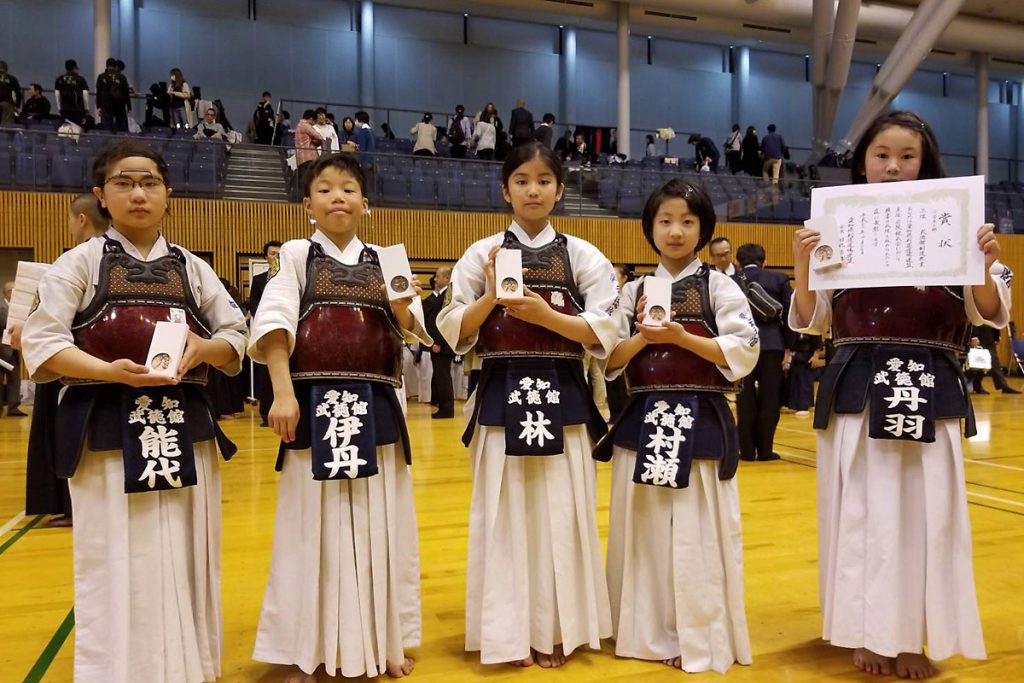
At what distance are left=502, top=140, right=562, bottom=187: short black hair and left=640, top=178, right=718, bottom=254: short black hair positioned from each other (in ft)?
1.16

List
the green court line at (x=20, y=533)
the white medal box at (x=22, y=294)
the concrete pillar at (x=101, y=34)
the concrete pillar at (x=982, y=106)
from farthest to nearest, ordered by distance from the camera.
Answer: the concrete pillar at (x=982, y=106)
the concrete pillar at (x=101, y=34)
the green court line at (x=20, y=533)
the white medal box at (x=22, y=294)

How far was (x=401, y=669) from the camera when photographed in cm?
271

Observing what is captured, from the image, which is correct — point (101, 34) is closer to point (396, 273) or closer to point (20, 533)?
point (20, 533)

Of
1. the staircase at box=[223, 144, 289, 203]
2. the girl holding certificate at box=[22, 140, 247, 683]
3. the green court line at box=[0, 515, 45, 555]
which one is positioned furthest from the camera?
the staircase at box=[223, 144, 289, 203]

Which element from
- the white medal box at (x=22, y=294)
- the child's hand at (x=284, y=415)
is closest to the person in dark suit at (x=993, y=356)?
the child's hand at (x=284, y=415)

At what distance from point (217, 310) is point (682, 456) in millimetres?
1641

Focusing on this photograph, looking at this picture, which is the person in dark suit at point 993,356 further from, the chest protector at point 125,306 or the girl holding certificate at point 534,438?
the chest protector at point 125,306

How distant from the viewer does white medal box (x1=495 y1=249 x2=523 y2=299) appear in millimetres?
2562

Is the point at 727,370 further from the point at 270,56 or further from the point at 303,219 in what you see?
the point at 270,56

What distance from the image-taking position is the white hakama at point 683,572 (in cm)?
274

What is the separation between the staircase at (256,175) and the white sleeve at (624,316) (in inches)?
426

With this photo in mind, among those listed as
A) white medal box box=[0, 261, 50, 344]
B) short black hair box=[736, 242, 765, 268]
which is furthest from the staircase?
white medal box box=[0, 261, 50, 344]

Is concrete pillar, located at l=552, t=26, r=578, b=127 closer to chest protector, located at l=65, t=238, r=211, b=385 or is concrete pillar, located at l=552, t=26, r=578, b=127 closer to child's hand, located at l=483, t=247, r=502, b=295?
child's hand, located at l=483, t=247, r=502, b=295

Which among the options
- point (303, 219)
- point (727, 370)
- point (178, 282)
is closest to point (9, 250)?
point (303, 219)
